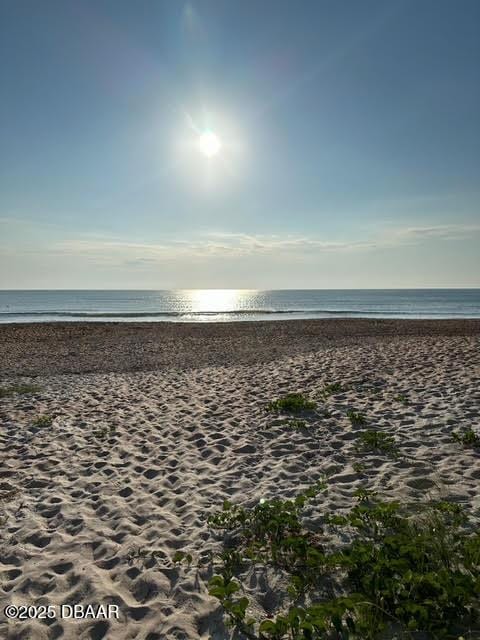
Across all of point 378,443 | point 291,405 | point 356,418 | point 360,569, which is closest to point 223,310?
point 291,405

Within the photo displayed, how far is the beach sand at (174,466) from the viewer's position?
148 inches

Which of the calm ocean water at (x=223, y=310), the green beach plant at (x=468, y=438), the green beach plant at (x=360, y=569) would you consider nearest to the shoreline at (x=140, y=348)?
the green beach plant at (x=468, y=438)

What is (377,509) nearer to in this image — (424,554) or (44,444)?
(424,554)

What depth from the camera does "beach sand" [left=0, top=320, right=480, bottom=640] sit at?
12.4ft

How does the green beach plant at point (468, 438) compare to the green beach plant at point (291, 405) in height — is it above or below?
above

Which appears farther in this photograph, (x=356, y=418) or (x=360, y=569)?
(x=356, y=418)

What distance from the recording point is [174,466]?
6633mm

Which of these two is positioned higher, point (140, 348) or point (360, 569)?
point (360, 569)

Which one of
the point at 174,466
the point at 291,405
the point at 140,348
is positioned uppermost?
the point at 291,405

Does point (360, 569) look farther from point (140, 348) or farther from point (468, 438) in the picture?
point (140, 348)

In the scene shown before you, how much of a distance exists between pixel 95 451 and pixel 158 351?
47.0 feet

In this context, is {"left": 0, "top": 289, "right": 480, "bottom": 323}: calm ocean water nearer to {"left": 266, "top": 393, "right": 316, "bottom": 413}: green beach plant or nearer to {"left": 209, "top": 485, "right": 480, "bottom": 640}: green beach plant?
{"left": 266, "top": 393, "right": 316, "bottom": 413}: green beach plant

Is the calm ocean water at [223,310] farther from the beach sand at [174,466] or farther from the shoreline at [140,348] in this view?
the beach sand at [174,466]

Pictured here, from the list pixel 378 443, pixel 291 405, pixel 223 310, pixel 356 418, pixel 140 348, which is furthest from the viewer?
pixel 223 310
